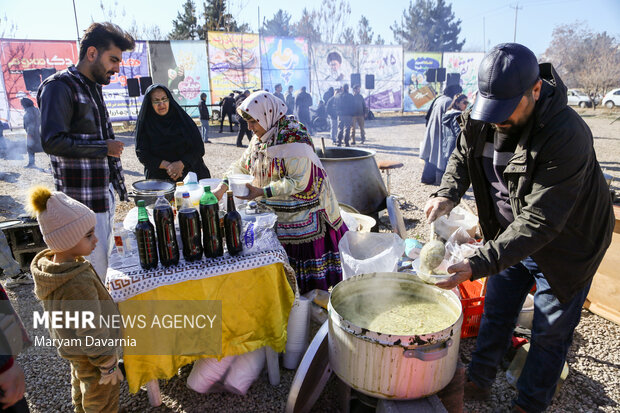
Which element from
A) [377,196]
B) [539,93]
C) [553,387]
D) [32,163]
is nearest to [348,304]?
[553,387]

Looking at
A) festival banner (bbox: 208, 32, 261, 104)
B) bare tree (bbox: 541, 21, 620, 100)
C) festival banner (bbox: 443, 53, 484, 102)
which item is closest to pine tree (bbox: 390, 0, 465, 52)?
bare tree (bbox: 541, 21, 620, 100)

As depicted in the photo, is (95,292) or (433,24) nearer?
(95,292)

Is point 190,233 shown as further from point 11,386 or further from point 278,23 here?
point 278,23

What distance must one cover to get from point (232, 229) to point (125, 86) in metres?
19.2

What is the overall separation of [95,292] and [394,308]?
5.19ft

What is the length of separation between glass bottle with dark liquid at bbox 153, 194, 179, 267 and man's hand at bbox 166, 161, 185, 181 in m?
1.99

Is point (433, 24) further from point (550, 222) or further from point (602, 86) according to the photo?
point (550, 222)

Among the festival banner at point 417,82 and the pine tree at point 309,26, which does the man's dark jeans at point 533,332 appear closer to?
the festival banner at point 417,82

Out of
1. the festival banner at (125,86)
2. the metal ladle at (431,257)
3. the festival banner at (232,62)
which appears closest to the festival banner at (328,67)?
the festival banner at (232,62)

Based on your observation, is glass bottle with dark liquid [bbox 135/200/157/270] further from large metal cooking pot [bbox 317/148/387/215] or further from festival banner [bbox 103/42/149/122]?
festival banner [bbox 103/42/149/122]

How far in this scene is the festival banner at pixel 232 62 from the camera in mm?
20094

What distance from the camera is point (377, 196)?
480cm

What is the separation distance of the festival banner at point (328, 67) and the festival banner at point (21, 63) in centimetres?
1290

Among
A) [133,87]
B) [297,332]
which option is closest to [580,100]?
[133,87]
